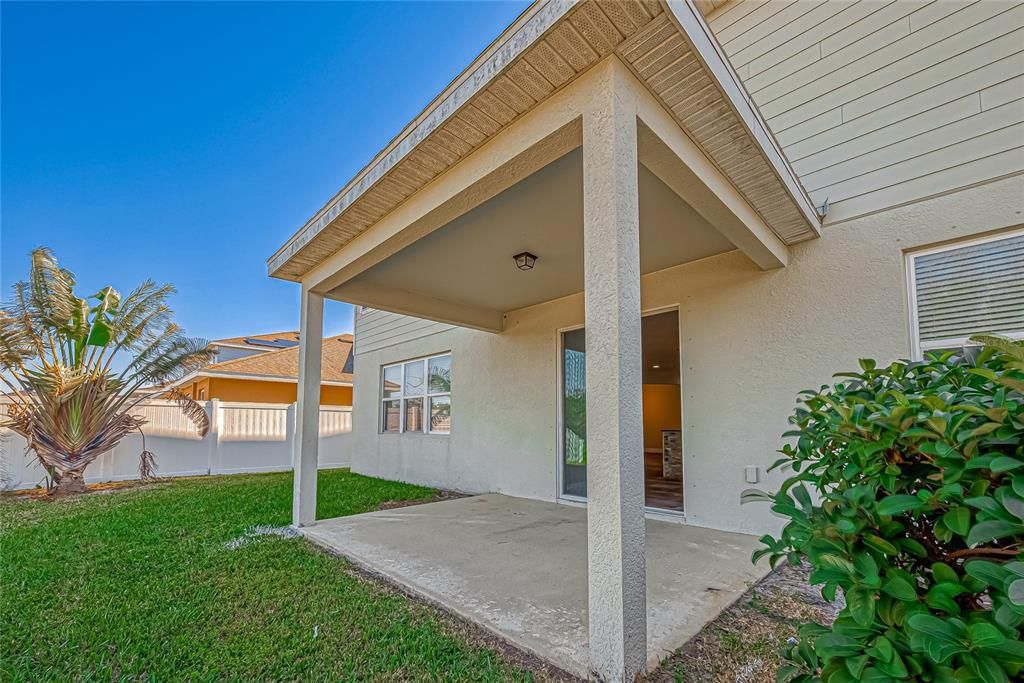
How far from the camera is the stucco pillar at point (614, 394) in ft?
6.75

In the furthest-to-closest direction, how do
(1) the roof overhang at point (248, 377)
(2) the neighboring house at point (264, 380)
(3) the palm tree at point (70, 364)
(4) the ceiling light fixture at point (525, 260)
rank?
(2) the neighboring house at point (264, 380) → (1) the roof overhang at point (248, 377) → (3) the palm tree at point (70, 364) → (4) the ceiling light fixture at point (525, 260)

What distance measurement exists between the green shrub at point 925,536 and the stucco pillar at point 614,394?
81 cm

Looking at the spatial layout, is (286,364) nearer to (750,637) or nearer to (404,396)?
(404,396)

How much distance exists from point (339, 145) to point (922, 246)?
10107mm

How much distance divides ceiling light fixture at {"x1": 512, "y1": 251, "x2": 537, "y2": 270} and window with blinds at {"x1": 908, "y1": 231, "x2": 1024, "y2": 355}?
3287 mm

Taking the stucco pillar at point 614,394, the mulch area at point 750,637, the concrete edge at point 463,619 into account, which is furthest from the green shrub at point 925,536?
the concrete edge at point 463,619

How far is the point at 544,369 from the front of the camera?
673cm

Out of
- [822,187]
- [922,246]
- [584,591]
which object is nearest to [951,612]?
[584,591]

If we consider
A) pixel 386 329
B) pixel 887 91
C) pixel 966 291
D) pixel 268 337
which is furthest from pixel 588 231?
pixel 268 337

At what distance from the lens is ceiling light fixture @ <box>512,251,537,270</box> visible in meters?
4.81

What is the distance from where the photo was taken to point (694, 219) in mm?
4121

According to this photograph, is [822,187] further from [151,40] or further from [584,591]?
[151,40]

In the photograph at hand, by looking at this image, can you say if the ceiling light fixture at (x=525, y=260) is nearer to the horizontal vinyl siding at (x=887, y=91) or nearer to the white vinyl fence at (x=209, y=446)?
the horizontal vinyl siding at (x=887, y=91)

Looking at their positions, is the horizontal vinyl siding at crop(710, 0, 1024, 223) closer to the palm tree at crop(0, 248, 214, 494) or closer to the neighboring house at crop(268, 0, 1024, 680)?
the neighboring house at crop(268, 0, 1024, 680)
